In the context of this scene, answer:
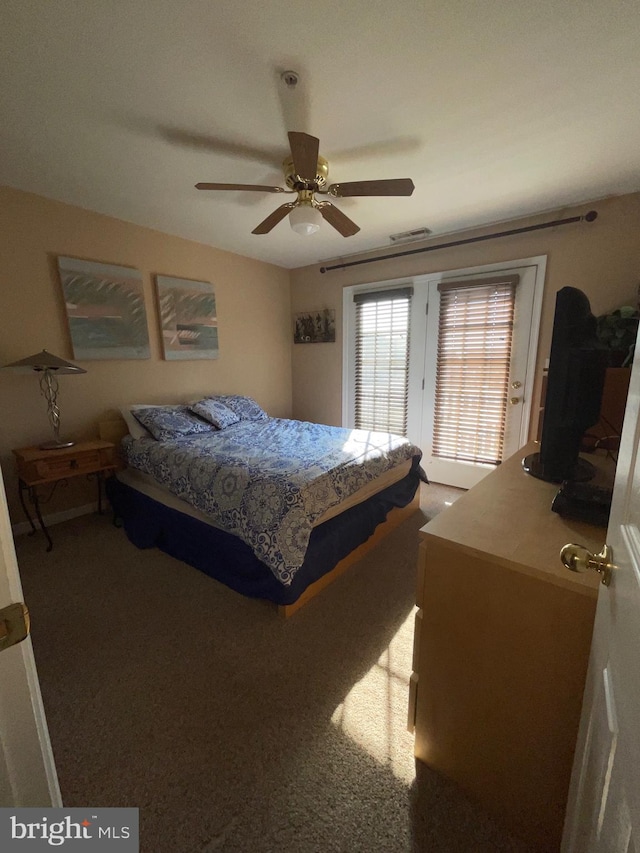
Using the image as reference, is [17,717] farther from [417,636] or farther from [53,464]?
[53,464]

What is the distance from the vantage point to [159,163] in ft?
6.62

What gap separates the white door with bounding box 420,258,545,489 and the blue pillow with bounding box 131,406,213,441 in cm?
221

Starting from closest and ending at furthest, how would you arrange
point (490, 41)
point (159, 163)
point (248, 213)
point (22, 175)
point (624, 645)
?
point (624, 645) < point (490, 41) < point (159, 163) < point (22, 175) < point (248, 213)

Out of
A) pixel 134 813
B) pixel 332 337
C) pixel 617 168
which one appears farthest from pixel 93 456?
pixel 617 168

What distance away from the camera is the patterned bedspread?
169 cm

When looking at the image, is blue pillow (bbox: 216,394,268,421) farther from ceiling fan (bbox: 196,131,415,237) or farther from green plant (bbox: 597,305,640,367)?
green plant (bbox: 597,305,640,367)

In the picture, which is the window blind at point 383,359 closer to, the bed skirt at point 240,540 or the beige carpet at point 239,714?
the bed skirt at point 240,540

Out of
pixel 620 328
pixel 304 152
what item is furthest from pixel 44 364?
pixel 620 328

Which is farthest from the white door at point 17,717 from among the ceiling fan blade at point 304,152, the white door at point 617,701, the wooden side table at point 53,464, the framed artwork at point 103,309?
the framed artwork at point 103,309

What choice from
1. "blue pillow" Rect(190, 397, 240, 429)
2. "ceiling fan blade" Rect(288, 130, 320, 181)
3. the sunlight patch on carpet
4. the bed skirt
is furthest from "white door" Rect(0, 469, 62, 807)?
"blue pillow" Rect(190, 397, 240, 429)

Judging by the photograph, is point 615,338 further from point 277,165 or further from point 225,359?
point 225,359

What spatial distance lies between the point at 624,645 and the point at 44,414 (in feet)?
11.0

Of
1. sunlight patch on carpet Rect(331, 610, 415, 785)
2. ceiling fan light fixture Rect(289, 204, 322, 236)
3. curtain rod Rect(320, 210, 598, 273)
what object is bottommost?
sunlight patch on carpet Rect(331, 610, 415, 785)

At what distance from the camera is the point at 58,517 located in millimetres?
2736
